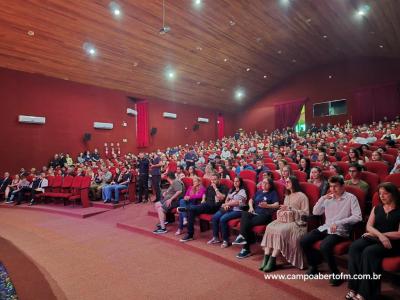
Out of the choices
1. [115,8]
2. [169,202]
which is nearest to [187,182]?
[169,202]

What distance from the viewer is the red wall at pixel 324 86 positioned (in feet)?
43.0

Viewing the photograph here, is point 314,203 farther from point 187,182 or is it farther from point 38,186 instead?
point 38,186

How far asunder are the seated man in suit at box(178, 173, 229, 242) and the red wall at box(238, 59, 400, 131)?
41.1 feet

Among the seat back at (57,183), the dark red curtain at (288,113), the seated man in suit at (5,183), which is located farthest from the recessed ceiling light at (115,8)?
the dark red curtain at (288,113)

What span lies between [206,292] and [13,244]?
116 inches

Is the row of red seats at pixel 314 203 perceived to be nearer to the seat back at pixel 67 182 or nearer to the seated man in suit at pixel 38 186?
the seat back at pixel 67 182

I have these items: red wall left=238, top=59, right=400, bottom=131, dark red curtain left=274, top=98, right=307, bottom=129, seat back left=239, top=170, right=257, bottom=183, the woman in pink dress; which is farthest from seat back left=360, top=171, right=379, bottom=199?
dark red curtain left=274, top=98, right=307, bottom=129

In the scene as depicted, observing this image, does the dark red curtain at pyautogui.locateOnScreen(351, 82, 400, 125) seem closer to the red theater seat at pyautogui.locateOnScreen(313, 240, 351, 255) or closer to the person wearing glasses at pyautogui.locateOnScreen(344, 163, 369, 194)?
the person wearing glasses at pyautogui.locateOnScreen(344, 163, 369, 194)

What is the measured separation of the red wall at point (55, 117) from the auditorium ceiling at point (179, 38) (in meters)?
0.42

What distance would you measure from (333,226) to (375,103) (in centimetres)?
1304

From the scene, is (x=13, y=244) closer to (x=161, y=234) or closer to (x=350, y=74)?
(x=161, y=234)

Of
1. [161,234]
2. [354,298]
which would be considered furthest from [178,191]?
[354,298]

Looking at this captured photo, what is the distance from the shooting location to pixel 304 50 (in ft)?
41.0

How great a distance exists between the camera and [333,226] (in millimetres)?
2381
